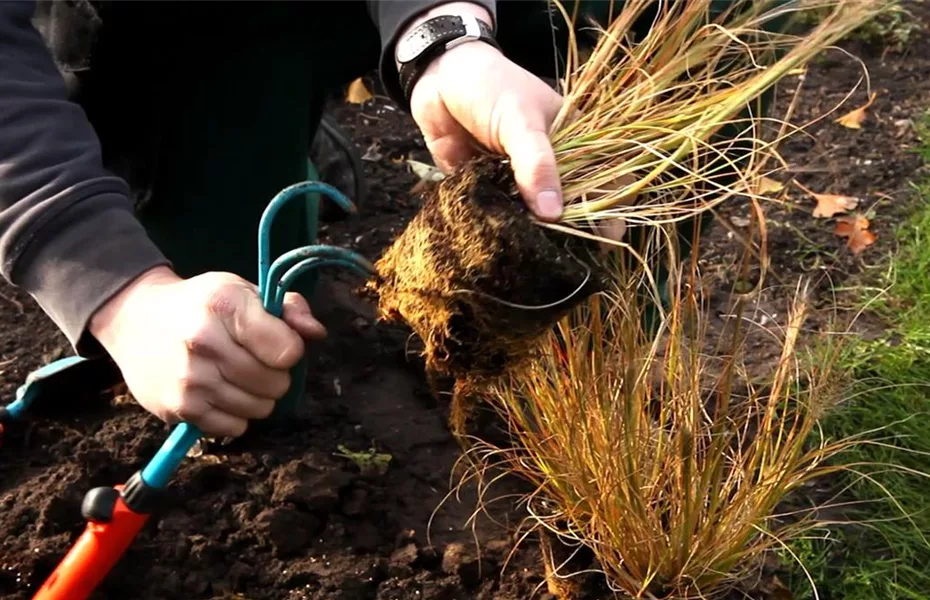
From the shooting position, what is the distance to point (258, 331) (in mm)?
1209

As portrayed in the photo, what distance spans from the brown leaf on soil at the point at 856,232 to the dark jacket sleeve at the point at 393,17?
1299 millimetres

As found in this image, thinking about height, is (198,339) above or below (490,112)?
below

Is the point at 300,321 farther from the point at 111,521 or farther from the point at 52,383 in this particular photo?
the point at 52,383

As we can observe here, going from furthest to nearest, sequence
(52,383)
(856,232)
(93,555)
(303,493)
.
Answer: (856,232) < (52,383) < (303,493) < (93,555)

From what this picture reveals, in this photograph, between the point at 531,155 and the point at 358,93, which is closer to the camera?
the point at 531,155

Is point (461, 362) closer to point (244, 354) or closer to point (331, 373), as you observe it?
point (244, 354)

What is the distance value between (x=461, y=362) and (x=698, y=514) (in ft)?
1.38

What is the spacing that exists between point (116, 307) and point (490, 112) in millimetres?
533

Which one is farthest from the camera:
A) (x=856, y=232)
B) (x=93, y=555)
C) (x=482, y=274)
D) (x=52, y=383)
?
(x=856, y=232)

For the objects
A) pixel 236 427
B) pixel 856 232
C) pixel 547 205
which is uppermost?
pixel 547 205

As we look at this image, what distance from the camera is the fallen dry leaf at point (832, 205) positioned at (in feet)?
8.20

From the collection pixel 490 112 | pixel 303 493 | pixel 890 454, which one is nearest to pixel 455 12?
pixel 490 112

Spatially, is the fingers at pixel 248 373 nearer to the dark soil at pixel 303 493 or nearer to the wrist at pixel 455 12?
the dark soil at pixel 303 493

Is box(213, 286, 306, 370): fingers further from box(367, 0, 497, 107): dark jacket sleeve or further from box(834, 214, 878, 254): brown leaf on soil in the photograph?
box(834, 214, 878, 254): brown leaf on soil
